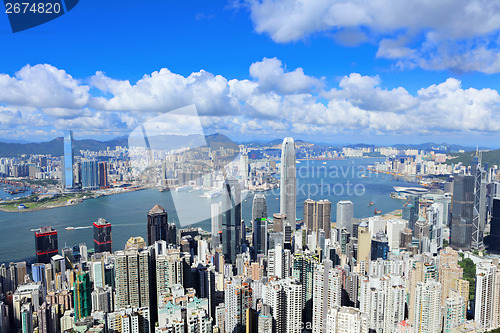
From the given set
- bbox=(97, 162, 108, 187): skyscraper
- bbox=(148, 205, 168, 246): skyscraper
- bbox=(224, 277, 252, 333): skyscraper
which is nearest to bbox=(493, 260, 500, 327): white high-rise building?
bbox=(224, 277, 252, 333): skyscraper

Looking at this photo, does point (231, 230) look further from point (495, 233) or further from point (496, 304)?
point (495, 233)

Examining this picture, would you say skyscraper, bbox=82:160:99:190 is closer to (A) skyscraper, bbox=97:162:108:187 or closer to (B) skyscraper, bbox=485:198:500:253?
(A) skyscraper, bbox=97:162:108:187

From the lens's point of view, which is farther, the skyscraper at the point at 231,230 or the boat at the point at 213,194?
the skyscraper at the point at 231,230

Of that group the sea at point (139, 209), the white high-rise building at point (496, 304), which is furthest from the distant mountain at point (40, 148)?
the white high-rise building at point (496, 304)

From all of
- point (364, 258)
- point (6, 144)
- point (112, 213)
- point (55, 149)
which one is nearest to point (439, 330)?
point (364, 258)

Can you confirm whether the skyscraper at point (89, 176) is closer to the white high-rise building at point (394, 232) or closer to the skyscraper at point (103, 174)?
the skyscraper at point (103, 174)

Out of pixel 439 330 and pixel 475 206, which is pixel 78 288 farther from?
pixel 475 206

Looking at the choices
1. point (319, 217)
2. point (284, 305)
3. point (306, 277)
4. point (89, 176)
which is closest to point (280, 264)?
point (306, 277)
